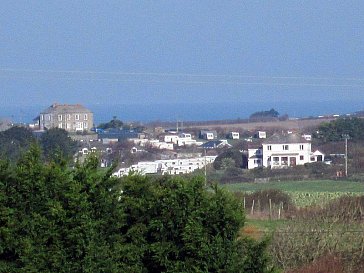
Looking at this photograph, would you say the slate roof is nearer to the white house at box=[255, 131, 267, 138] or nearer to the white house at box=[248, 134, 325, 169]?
the white house at box=[248, 134, 325, 169]

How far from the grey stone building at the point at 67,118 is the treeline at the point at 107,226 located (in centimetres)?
2156

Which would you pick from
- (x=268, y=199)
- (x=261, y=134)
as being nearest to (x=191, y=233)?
(x=268, y=199)

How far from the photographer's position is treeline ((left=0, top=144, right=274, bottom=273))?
422 inches

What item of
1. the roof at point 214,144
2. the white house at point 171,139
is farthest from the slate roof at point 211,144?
the white house at point 171,139


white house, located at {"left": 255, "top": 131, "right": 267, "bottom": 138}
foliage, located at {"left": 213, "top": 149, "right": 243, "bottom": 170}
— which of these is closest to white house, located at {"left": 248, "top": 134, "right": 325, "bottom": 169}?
foliage, located at {"left": 213, "top": 149, "right": 243, "bottom": 170}

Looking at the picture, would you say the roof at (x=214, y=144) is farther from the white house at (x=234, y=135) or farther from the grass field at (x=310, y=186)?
the grass field at (x=310, y=186)

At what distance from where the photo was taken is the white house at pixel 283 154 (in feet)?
106

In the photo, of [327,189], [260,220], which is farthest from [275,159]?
[260,220]

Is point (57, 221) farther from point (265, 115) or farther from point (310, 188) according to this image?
point (265, 115)

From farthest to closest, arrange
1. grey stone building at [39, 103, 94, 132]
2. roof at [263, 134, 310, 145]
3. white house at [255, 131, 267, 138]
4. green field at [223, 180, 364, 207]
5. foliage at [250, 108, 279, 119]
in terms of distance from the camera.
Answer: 1. foliage at [250, 108, 279, 119]
2. white house at [255, 131, 267, 138]
3. grey stone building at [39, 103, 94, 132]
4. roof at [263, 134, 310, 145]
5. green field at [223, 180, 364, 207]

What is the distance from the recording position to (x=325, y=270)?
1538 centimetres

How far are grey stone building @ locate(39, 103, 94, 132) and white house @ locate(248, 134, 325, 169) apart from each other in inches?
Result: 261

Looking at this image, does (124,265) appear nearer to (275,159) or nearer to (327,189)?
(327,189)

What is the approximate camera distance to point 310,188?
27.6 meters
